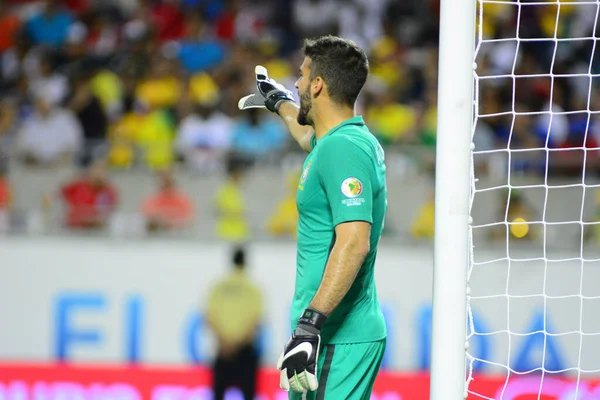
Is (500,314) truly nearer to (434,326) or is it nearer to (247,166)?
(247,166)

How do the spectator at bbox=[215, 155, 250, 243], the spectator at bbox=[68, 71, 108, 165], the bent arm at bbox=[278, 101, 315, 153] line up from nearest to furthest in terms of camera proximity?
the bent arm at bbox=[278, 101, 315, 153]
the spectator at bbox=[215, 155, 250, 243]
the spectator at bbox=[68, 71, 108, 165]

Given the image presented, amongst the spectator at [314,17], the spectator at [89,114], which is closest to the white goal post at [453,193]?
the spectator at [89,114]

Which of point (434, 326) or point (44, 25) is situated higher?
point (44, 25)

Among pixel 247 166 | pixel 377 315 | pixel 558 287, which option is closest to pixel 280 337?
pixel 247 166

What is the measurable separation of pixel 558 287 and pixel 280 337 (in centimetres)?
255

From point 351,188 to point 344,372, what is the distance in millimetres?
637

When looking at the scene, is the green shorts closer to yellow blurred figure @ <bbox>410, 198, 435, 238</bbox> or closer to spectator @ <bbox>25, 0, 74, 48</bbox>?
yellow blurred figure @ <bbox>410, 198, 435, 238</bbox>

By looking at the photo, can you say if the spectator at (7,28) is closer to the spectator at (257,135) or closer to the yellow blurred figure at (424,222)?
the spectator at (257,135)

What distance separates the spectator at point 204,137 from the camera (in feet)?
28.2

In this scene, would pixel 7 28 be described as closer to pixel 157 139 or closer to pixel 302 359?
pixel 157 139

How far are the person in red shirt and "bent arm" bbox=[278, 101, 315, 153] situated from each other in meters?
4.84

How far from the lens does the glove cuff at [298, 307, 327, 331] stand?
118 inches

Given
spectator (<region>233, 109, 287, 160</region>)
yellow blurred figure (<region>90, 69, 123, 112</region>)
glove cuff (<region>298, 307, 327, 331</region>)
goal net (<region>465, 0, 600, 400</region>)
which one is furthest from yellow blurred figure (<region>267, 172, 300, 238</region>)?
glove cuff (<region>298, 307, 327, 331</region>)

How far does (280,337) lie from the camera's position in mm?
8680
